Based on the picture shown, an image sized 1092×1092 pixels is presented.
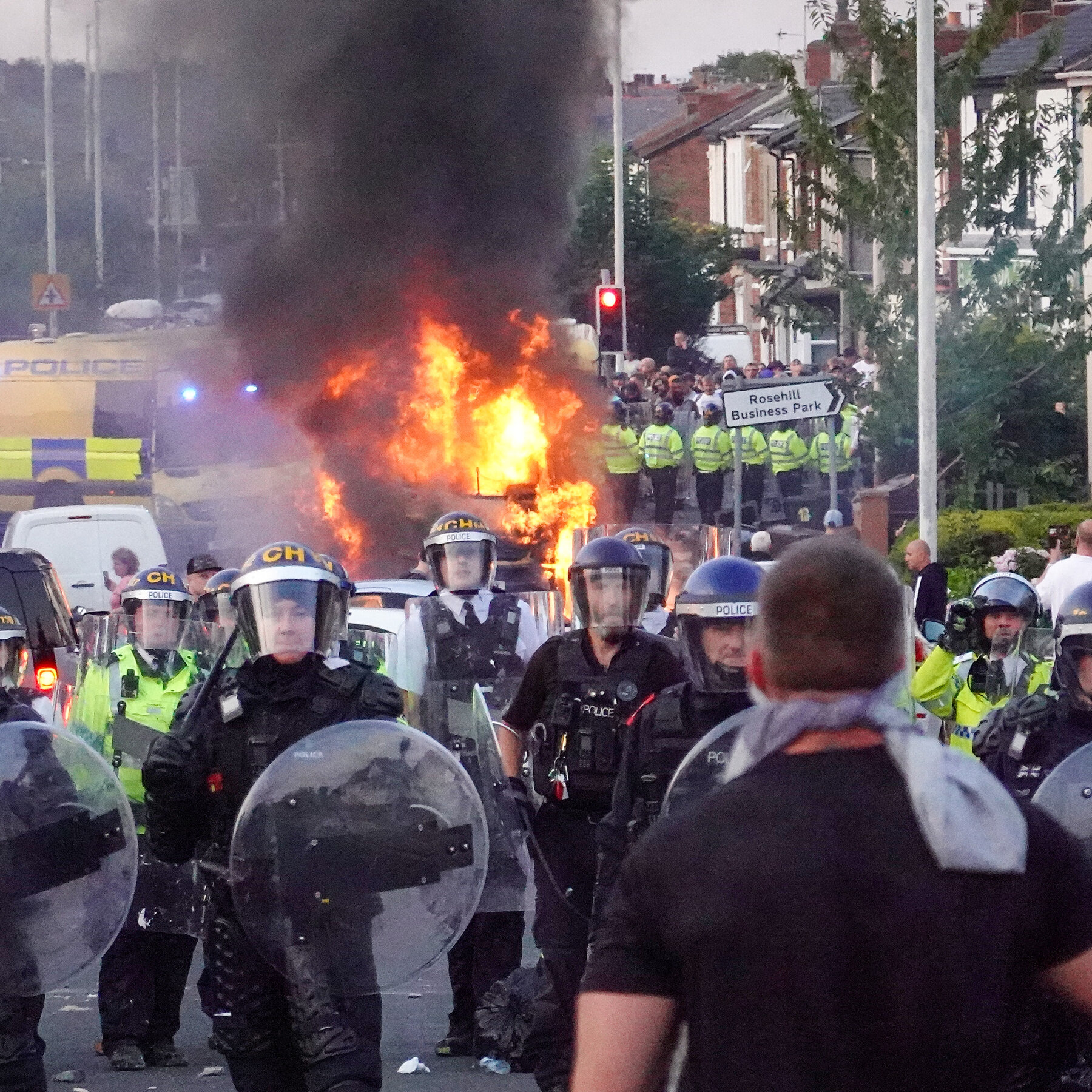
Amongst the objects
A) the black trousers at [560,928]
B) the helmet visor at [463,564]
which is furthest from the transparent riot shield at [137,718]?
the black trousers at [560,928]

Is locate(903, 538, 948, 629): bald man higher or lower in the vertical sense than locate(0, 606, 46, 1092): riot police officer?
higher

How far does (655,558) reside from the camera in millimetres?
9539

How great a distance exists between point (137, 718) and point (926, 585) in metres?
7.12

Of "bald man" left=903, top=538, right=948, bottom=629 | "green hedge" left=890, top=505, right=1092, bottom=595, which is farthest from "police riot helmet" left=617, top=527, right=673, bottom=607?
"green hedge" left=890, top=505, right=1092, bottom=595

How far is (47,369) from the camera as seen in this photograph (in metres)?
23.8

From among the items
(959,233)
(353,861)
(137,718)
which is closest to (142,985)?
(137,718)

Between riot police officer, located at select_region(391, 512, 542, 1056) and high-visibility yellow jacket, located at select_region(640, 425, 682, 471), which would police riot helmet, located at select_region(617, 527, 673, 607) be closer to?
riot police officer, located at select_region(391, 512, 542, 1056)

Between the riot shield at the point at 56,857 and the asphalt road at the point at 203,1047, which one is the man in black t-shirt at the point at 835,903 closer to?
the riot shield at the point at 56,857

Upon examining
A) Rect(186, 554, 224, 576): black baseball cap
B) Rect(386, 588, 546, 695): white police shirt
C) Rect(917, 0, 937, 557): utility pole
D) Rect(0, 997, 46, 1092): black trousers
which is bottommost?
Rect(0, 997, 46, 1092): black trousers

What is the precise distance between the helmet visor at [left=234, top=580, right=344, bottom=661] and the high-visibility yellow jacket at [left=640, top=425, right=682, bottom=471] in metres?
18.0

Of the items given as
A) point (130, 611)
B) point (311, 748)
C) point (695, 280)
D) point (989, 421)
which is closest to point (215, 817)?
point (311, 748)

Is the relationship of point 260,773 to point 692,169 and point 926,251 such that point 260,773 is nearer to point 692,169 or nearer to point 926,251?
point 926,251

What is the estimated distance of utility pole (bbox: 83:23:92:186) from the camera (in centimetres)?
3170

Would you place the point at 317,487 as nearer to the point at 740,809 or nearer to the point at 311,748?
the point at 311,748
